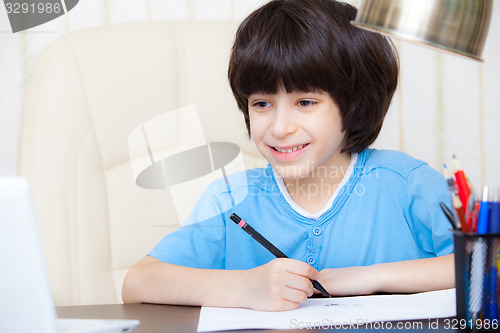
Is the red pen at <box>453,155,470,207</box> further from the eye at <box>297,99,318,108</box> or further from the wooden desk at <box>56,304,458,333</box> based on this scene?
the eye at <box>297,99,318,108</box>

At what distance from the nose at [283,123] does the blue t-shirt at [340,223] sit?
178mm

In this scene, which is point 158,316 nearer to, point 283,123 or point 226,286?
point 226,286

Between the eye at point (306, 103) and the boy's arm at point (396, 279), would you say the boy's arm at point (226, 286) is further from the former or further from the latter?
the eye at point (306, 103)

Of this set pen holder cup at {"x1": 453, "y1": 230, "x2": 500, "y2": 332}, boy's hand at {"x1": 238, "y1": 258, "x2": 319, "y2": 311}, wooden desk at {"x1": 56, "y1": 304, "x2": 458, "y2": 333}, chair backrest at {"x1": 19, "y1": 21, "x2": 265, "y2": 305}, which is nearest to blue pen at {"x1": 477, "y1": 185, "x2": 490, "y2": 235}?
pen holder cup at {"x1": 453, "y1": 230, "x2": 500, "y2": 332}

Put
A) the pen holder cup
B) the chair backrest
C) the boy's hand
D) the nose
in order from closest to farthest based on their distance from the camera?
the pen holder cup, the boy's hand, the nose, the chair backrest

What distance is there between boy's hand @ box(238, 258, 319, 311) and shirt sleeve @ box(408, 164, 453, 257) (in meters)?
0.31

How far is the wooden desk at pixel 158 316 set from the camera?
646 millimetres

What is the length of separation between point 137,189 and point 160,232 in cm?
12

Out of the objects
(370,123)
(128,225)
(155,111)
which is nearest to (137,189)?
(128,225)

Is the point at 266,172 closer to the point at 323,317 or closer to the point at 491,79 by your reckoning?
the point at 323,317

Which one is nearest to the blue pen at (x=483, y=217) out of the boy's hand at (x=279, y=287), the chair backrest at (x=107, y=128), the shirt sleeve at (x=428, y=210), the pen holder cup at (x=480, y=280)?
the pen holder cup at (x=480, y=280)

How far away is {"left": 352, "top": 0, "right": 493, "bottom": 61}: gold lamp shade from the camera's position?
1.72 ft

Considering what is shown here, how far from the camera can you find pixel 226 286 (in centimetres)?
82

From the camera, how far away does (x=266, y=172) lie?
120 centimetres
